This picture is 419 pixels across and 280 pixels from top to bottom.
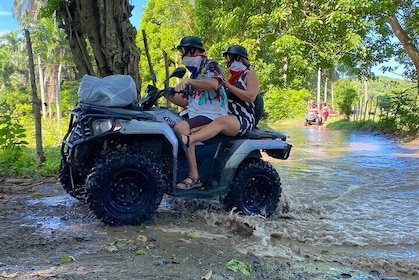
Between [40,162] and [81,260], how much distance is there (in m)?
5.78

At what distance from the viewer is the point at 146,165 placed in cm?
465

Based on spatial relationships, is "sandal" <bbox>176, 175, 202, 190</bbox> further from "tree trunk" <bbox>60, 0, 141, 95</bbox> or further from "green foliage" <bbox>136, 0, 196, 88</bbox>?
"green foliage" <bbox>136, 0, 196, 88</bbox>

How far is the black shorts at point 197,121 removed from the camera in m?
5.20

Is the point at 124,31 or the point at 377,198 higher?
the point at 124,31

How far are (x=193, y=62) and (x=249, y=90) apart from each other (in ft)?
2.36

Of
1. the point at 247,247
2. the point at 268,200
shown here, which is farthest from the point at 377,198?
the point at 247,247

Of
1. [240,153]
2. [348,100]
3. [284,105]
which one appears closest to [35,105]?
[240,153]

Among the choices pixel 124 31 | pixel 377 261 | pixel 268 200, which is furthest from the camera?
pixel 124 31

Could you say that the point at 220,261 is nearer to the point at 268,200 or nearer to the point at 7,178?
the point at 268,200

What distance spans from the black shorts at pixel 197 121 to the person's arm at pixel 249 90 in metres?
0.44

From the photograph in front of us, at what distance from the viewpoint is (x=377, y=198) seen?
7559mm

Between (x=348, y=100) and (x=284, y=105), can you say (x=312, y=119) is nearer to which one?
(x=348, y=100)

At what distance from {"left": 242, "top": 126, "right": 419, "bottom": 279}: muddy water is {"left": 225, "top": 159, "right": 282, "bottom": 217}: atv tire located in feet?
0.72

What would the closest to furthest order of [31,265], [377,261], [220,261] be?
[31,265]
[220,261]
[377,261]
